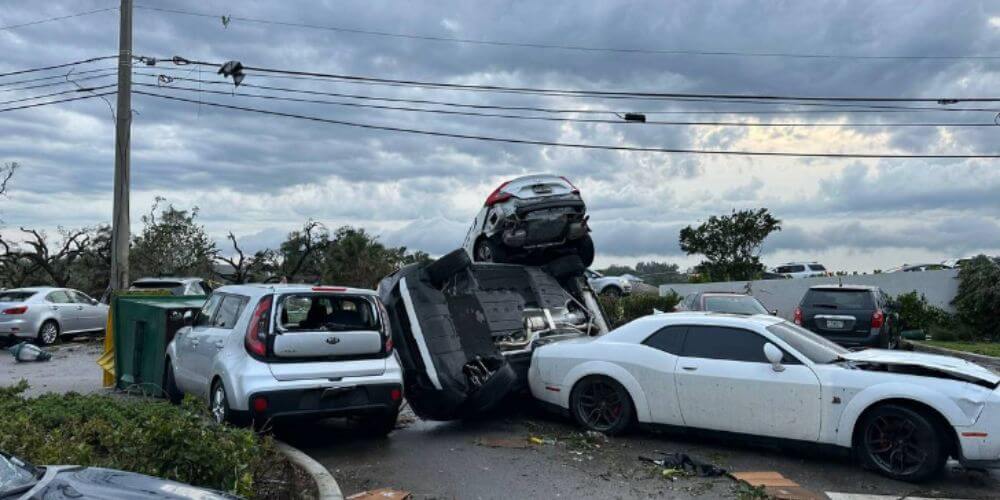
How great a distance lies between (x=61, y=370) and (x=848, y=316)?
1429 centimetres

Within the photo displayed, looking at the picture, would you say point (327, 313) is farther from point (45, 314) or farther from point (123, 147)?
point (123, 147)

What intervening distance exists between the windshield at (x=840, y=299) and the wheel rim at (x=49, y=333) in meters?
16.8

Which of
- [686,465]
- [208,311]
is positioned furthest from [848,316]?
[208,311]

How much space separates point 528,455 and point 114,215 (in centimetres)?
1702

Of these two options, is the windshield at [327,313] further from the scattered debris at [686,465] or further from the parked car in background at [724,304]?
the parked car in background at [724,304]

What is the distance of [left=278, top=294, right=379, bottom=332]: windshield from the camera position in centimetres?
787

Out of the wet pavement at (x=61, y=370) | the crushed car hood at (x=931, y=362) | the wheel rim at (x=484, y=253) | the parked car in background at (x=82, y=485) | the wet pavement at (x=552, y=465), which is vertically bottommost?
the wet pavement at (x=61, y=370)

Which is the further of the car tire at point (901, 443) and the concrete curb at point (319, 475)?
the car tire at point (901, 443)

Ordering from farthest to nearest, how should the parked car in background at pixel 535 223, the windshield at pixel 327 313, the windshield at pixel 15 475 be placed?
1. the parked car in background at pixel 535 223
2. the windshield at pixel 327 313
3. the windshield at pixel 15 475

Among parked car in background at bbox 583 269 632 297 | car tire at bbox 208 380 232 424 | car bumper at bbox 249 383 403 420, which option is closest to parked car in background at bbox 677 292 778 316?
car bumper at bbox 249 383 403 420

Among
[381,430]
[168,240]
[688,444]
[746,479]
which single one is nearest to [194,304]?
[381,430]

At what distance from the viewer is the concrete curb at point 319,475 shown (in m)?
5.73

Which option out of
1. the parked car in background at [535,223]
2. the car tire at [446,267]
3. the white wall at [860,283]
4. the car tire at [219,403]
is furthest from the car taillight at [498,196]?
the white wall at [860,283]

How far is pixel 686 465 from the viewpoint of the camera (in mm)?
6883
